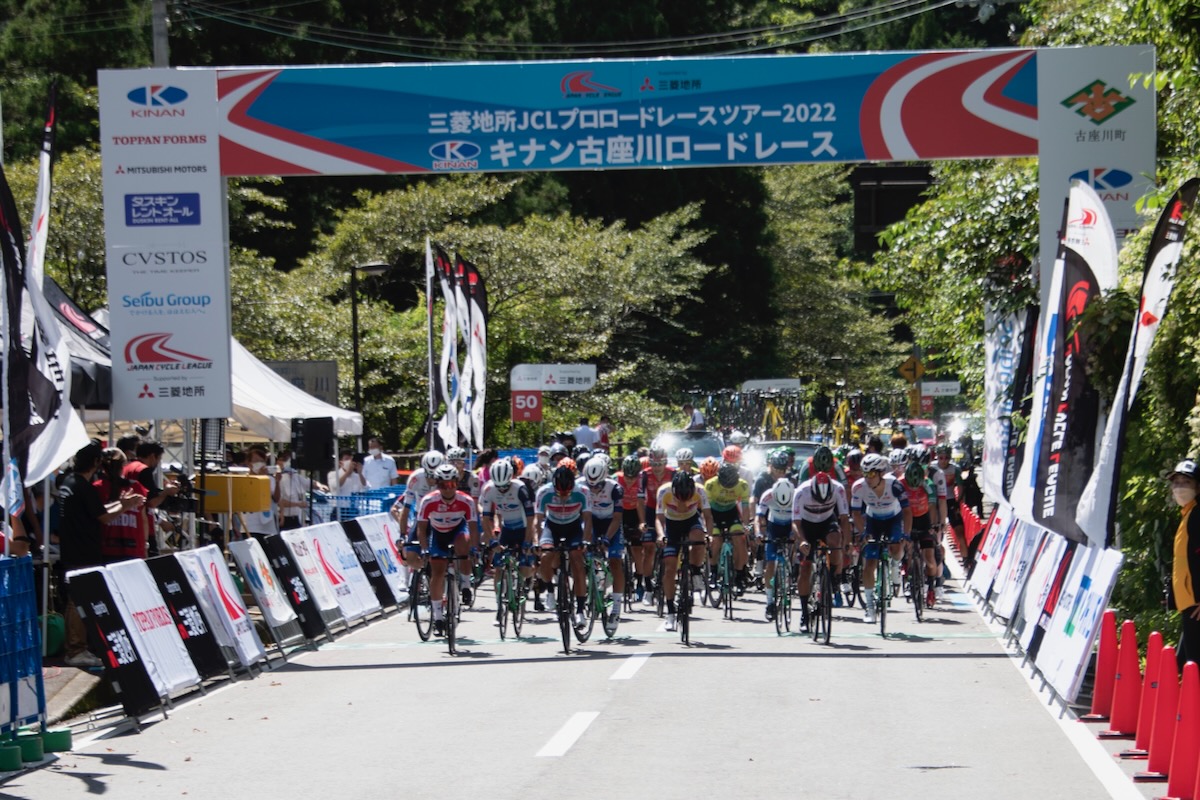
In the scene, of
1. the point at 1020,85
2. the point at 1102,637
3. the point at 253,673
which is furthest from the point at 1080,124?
the point at 253,673

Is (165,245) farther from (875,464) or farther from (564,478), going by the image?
(875,464)

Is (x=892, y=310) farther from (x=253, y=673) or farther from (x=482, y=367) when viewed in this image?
(x=253, y=673)

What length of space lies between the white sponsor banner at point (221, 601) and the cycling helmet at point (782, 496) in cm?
542

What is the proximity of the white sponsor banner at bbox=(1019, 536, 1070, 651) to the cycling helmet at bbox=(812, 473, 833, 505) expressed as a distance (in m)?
2.30

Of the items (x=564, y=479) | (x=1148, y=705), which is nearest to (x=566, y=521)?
(x=564, y=479)

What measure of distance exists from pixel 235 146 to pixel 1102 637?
33.4 ft

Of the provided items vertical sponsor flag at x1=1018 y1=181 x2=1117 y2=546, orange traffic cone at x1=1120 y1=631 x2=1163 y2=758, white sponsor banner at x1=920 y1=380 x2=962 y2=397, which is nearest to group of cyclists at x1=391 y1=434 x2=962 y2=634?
vertical sponsor flag at x1=1018 y1=181 x2=1117 y2=546

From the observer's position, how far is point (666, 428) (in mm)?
46125

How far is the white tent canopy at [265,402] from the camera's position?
21.8 metres

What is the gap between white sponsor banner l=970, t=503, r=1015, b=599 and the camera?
18.3 meters

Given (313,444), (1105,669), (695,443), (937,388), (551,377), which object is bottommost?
(1105,669)

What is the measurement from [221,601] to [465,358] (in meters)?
11.6

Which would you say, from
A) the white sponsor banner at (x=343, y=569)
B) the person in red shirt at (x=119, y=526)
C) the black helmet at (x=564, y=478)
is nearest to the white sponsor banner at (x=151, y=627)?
the person in red shirt at (x=119, y=526)

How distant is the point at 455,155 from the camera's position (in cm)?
1656
